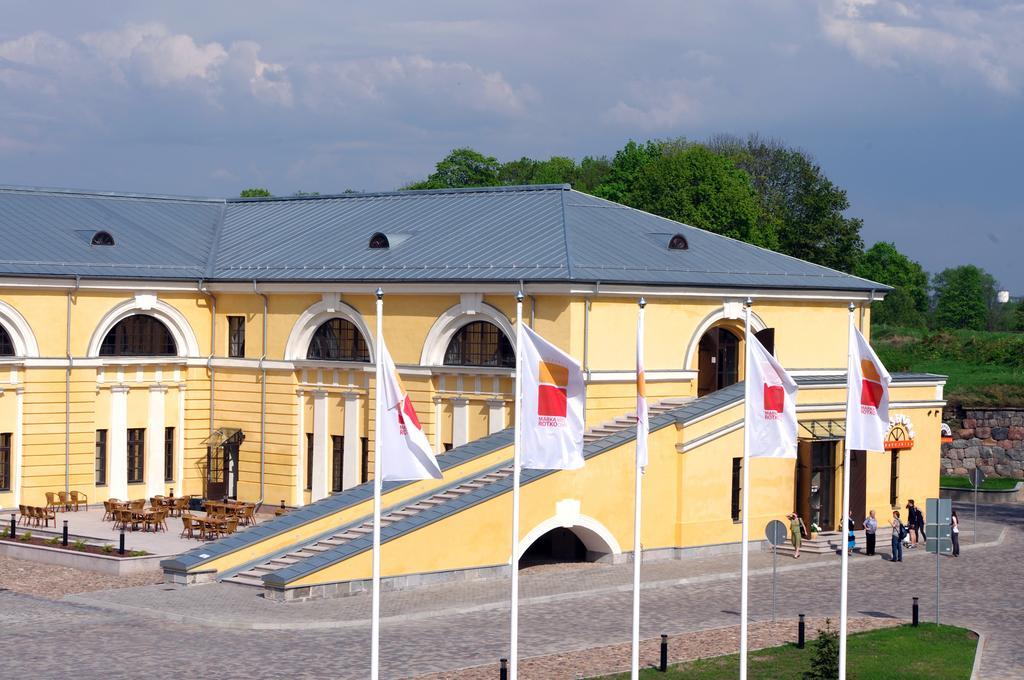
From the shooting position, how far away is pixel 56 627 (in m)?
28.9

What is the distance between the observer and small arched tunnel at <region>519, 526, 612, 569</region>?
123 feet

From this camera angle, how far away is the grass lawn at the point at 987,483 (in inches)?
2263

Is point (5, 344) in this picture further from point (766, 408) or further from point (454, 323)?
point (766, 408)

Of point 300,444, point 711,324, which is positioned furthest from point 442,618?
point 300,444

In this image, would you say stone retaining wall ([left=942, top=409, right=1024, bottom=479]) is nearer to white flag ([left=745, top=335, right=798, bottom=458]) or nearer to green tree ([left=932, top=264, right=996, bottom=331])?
white flag ([left=745, top=335, right=798, bottom=458])

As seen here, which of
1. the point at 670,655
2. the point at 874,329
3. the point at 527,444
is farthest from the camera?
A: the point at 874,329

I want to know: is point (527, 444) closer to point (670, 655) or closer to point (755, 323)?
point (670, 655)

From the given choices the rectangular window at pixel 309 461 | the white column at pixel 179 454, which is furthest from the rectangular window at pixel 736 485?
the white column at pixel 179 454

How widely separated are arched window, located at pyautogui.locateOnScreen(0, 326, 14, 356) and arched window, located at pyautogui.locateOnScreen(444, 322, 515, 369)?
1275 centimetres

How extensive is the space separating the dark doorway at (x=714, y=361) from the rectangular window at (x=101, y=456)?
59.2 ft

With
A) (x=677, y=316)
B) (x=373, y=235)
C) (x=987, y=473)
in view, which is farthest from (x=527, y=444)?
(x=987, y=473)

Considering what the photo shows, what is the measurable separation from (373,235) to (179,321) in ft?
23.4

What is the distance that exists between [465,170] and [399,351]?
60.7m

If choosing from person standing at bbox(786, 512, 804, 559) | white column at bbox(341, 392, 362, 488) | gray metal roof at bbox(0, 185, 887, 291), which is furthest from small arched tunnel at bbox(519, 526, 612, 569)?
white column at bbox(341, 392, 362, 488)
